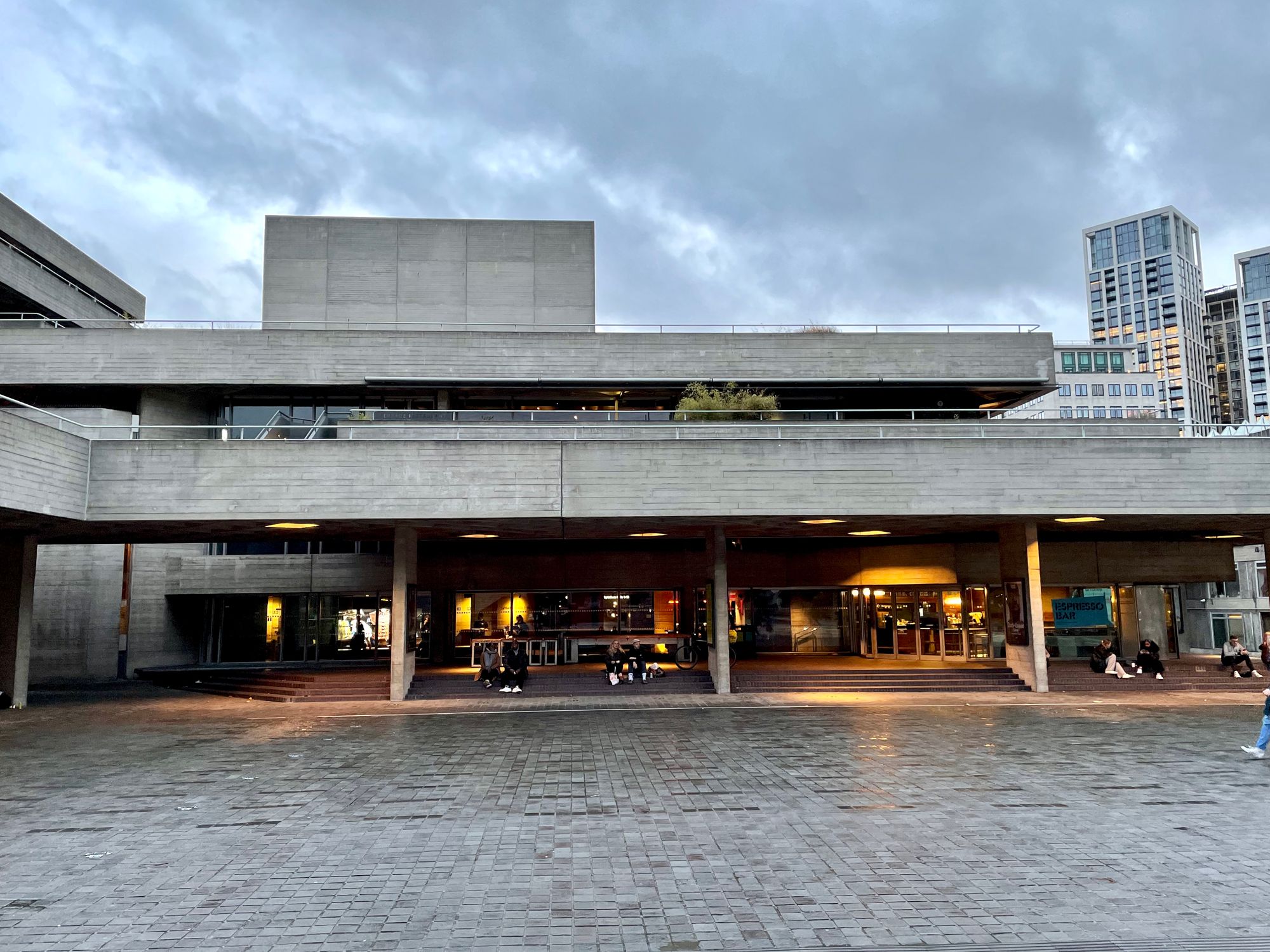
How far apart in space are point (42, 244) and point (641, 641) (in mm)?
26296

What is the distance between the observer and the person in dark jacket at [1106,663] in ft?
77.2

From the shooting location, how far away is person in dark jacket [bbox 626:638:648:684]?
24250mm

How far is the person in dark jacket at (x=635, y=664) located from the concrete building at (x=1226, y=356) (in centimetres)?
16339

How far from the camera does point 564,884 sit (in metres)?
7.55

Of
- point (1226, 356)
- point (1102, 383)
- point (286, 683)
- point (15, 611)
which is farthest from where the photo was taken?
point (1226, 356)

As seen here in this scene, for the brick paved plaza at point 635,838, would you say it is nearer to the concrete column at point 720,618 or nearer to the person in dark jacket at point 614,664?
the concrete column at point 720,618

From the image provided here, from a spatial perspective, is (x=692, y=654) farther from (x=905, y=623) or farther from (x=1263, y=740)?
(x=1263, y=740)

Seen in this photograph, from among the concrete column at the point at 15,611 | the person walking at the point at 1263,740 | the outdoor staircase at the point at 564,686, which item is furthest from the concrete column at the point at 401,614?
the person walking at the point at 1263,740

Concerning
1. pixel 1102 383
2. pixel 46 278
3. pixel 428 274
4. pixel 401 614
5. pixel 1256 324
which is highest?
pixel 1256 324

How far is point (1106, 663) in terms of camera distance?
24078mm

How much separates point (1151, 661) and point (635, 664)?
14.0 meters

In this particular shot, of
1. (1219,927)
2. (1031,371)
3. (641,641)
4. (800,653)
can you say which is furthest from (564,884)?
(1031,371)

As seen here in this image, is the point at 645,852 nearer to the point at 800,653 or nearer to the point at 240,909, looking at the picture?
the point at 240,909

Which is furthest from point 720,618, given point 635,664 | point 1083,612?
point 1083,612
